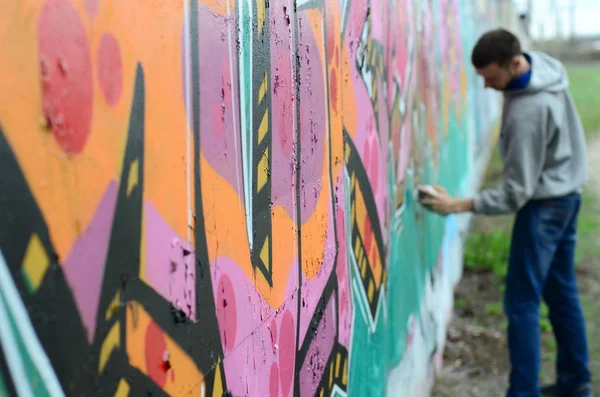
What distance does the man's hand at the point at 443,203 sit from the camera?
3.41 metres

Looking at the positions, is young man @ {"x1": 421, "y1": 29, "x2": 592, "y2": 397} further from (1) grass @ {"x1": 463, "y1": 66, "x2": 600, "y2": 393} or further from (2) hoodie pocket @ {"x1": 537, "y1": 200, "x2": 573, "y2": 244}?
(1) grass @ {"x1": 463, "y1": 66, "x2": 600, "y2": 393}

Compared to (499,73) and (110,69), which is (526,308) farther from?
(110,69)

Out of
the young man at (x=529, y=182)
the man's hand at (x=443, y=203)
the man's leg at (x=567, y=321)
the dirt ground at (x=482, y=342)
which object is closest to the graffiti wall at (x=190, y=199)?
the man's hand at (x=443, y=203)

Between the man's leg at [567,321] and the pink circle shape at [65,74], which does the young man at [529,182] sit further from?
the pink circle shape at [65,74]

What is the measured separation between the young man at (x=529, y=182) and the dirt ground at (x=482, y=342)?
1.83ft

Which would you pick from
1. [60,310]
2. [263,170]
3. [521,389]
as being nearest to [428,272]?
[521,389]

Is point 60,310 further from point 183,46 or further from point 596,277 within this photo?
point 596,277

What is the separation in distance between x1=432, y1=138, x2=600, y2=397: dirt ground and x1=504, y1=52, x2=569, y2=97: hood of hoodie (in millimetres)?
1864

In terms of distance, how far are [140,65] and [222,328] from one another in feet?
1.91

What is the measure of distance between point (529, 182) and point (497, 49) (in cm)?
71

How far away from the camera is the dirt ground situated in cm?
397

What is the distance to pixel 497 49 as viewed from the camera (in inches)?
127

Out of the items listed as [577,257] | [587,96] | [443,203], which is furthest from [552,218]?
[587,96]

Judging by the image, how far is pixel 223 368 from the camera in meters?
1.33
